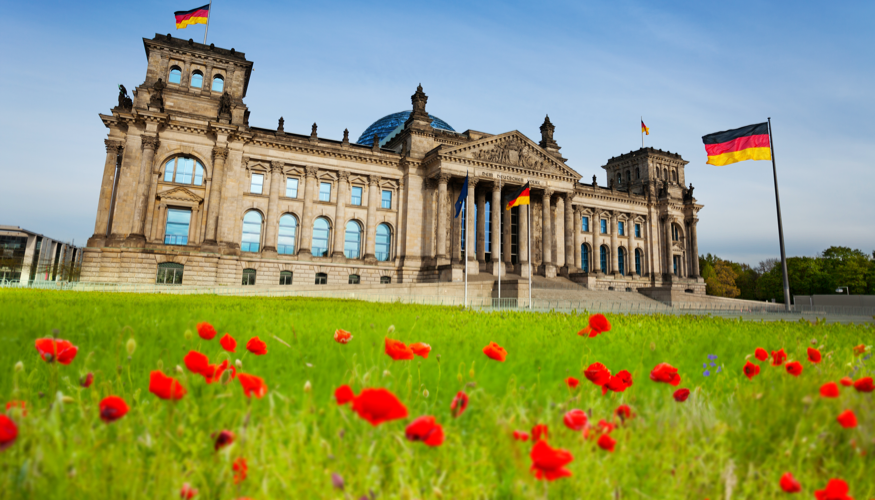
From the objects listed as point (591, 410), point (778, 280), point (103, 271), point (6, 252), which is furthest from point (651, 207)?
point (6, 252)

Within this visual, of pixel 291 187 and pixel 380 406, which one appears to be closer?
pixel 380 406

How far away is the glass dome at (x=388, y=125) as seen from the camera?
66375mm

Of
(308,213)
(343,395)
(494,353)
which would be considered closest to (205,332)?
(343,395)

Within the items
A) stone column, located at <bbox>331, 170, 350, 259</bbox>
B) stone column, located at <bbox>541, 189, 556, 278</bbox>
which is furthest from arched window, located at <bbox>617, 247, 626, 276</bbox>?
stone column, located at <bbox>331, 170, 350, 259</bbox>

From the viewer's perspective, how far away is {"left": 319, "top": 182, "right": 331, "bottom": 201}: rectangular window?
151 ft

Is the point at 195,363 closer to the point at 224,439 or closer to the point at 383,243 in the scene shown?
the point at 224,439

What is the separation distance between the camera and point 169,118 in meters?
38.3

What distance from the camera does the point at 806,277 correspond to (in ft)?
248

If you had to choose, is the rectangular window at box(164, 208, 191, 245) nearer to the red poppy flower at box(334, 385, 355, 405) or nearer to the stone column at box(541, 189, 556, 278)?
the stone column at box(541, 189, 556, 278)

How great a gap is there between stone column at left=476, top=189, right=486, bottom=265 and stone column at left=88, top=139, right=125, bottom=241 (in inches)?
1341

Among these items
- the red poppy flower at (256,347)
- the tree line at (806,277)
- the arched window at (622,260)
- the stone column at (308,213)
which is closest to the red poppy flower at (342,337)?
the red poppy flower at (256,347)

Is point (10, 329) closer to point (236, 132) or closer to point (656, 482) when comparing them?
point (656, 482)

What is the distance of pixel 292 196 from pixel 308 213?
234cm

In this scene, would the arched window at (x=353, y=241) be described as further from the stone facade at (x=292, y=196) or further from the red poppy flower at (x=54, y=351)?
the red poppy flower at (x=54, y=351)
